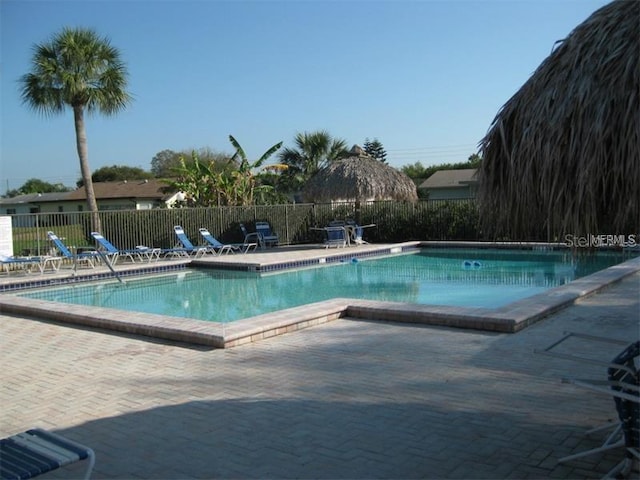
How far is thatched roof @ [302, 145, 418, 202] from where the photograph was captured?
21.8m

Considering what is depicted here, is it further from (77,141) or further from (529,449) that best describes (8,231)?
(529,449)

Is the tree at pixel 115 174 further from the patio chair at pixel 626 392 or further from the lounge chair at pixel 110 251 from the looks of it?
the patio chair at pixel 626 392

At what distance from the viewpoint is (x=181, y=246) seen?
19.4m

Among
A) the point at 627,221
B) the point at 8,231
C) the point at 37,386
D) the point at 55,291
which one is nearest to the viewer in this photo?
the point at 627,221

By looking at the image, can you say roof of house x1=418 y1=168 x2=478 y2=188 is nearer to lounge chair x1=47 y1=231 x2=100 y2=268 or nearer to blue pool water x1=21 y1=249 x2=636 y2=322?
blue pool water x1=21 y1=249 x2=636 y2=322

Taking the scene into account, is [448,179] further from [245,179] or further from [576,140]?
[576,140]

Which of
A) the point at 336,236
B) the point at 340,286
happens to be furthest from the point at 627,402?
the point at 336,236

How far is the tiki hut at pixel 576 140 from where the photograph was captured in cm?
319

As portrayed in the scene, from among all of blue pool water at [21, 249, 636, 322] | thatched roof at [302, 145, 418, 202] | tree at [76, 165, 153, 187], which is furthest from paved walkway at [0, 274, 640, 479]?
tree at [76, 165, 153, 187]

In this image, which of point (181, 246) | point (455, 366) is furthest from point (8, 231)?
point (455, 366)

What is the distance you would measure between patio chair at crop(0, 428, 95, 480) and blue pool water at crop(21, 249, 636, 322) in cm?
687

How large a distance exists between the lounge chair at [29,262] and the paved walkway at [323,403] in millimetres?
7599

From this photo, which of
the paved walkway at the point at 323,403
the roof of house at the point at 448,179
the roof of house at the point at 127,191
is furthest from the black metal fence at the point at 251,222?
the roof of house at the point at 127,191

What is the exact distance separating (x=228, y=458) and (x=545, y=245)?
16.9m
